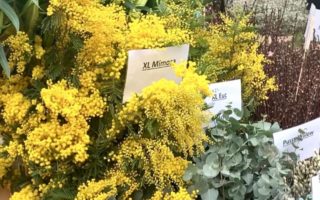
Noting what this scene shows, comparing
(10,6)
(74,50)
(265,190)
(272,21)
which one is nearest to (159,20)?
(74,50)

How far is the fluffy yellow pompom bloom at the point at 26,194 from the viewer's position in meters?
1.12

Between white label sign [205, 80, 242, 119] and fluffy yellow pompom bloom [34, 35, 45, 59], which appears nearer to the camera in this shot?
fluffy yellow pompom bloom [34, 35, 45, 59]

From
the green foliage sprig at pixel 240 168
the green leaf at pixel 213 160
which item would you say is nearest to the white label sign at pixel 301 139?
the green foliage sprig at pixel 240 168

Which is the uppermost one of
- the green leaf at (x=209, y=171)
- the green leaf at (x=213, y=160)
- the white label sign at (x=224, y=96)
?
the white label sign at (x=224, y=96)

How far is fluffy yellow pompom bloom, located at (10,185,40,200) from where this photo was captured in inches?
44.1

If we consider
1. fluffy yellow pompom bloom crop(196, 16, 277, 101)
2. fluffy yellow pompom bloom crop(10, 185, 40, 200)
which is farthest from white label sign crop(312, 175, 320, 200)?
fluffy yellow pompom bloom crop(10, 185, 40, 200)

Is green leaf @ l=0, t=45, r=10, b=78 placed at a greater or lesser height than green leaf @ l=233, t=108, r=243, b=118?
greater

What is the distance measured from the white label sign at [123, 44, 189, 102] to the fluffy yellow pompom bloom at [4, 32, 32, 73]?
21 centimetres

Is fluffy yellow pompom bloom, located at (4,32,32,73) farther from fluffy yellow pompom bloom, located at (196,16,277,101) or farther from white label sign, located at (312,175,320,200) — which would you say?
white label sign, located at (312,175,320,200)

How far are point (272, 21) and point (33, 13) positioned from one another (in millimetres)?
1074

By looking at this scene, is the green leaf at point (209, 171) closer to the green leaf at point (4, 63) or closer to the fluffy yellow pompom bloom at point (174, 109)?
the fluffy yellow pompom bloom at point (174, 109)

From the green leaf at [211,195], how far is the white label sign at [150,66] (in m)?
0.24

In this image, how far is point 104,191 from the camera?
1.08 m

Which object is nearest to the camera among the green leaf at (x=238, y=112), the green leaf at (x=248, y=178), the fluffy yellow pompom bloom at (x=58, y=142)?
the fluffy yellow pompom bloom at (x=58, y=142)
